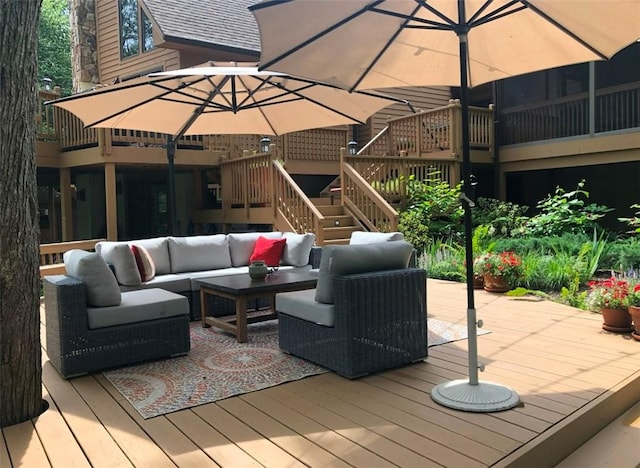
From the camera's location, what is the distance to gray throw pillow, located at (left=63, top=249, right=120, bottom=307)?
12.9ft

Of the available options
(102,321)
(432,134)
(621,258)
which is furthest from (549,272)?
(432,134)

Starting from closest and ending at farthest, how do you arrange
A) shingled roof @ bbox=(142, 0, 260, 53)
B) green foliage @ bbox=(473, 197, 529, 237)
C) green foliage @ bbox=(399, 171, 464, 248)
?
green foliage @ bbox=(399, 171, 464, 248), green foliage @ bbox=(473, 197, 529, 237), shingled roof @ bbox=(142, 0, 260, 53)

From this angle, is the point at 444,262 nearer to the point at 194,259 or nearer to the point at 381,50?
the point at 194,259

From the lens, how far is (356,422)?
2.90 metres

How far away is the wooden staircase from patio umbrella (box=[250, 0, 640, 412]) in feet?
17.3

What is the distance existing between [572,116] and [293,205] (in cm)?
638

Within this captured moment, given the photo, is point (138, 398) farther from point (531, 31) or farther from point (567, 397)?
point (531, 31)

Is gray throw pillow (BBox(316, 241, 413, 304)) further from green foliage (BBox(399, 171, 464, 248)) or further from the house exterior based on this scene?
the house exterior

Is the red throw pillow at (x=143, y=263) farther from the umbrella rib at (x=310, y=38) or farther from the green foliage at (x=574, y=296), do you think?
the green foliage at (x=574, y=296)

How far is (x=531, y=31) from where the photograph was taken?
138 inches

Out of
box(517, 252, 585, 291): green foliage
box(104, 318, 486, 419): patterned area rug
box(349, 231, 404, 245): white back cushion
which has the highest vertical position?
box(349, 231, 404, 245): white back cushion

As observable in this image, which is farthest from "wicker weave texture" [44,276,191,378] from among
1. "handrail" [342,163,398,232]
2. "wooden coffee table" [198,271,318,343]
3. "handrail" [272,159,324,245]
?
"handrail" [342,163,398,232]

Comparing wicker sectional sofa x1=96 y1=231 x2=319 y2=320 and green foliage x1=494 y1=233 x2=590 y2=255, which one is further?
green foliage x1=494 y1=233 x2=590 y2=255

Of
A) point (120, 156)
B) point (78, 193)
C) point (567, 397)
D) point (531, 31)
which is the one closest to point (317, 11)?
point (531, 31)
